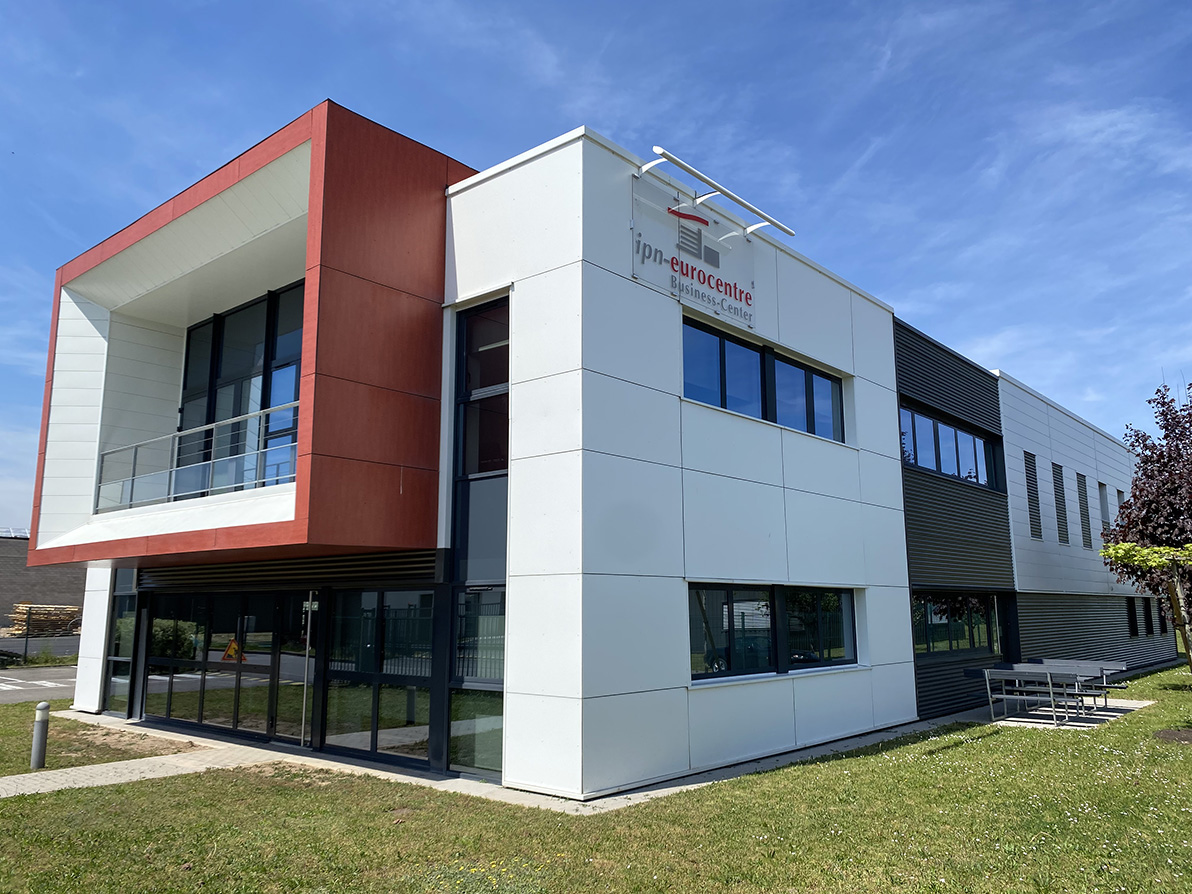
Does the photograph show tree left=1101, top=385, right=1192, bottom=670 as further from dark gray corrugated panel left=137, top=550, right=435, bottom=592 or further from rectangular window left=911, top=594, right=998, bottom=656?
dark gray corrugated panel left=137, top=550, right=435, bottom=592

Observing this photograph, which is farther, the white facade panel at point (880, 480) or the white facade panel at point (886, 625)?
the white facade panel at point (880, 480)

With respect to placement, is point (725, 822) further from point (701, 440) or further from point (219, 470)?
point (219, 470)

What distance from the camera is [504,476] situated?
10562 mm

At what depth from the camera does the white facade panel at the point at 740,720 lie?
420 inches

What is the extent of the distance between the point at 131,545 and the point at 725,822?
30.8ft

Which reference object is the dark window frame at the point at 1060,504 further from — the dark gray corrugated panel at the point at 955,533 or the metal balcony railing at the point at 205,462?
the metal balcony railing at the point at 205,462

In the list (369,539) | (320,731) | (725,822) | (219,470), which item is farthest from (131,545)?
(725,822)

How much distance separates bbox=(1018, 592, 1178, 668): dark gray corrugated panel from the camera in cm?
2033

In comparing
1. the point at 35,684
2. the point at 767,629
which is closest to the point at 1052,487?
the point at 767,629

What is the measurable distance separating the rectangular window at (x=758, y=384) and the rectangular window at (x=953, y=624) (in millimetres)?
4010

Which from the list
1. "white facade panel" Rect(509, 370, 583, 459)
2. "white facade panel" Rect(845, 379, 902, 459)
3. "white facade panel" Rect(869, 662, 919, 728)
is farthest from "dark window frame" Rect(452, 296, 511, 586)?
"white facade panel" Rect(869, 662, 919, 728)

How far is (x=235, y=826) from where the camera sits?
26.7 feet

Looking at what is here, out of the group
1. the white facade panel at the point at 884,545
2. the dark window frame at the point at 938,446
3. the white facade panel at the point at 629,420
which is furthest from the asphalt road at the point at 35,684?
the dark window frame at the point at 938,446

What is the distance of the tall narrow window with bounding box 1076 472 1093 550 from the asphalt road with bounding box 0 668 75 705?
2696 centimetres
